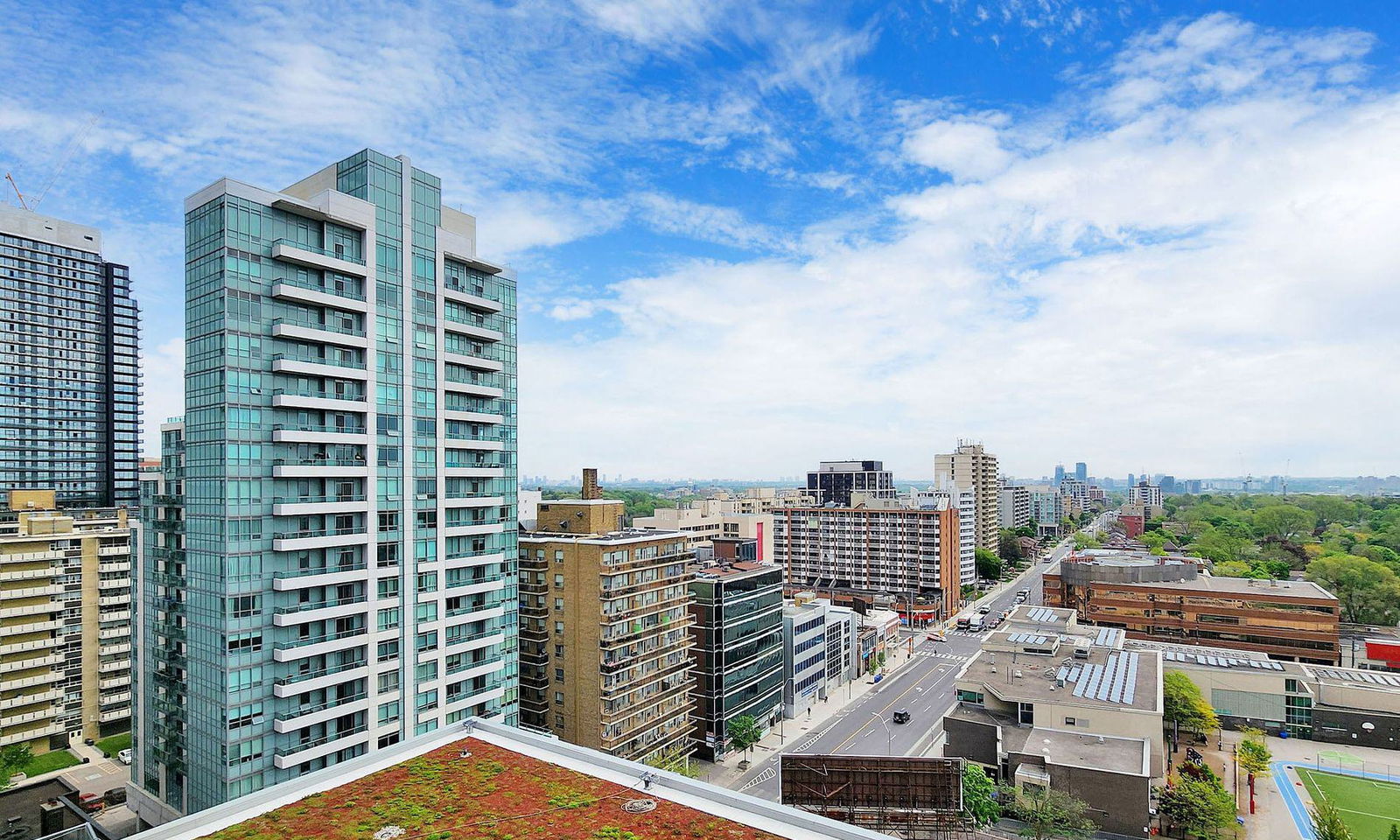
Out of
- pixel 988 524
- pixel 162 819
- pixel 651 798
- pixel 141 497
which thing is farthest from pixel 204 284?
pixel 988 524

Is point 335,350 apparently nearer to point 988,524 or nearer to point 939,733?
point 939,733

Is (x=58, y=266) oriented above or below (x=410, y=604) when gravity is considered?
above

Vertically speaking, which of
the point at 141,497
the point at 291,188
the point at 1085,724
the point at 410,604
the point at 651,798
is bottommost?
the point at 1085,724

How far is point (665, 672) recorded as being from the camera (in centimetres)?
6266

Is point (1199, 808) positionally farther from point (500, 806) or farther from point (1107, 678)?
point (500, 806)

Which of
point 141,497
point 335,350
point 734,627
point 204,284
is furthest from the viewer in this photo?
point 734,627

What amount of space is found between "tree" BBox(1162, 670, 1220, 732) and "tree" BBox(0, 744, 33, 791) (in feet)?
315

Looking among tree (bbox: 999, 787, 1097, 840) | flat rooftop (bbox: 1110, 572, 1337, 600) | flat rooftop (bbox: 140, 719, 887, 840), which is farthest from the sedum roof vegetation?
flat rooftop (bbox: 1110, 572, 1337, 600)

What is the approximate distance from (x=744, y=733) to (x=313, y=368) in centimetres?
4809

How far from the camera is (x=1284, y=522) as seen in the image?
19200 cm

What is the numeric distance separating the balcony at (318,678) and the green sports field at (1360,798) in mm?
69327

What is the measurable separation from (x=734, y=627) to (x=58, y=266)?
4241 inches

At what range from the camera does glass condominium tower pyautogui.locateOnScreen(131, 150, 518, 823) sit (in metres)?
40.2

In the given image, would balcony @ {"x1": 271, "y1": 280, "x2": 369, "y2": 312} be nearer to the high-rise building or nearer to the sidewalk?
the sidewalk
